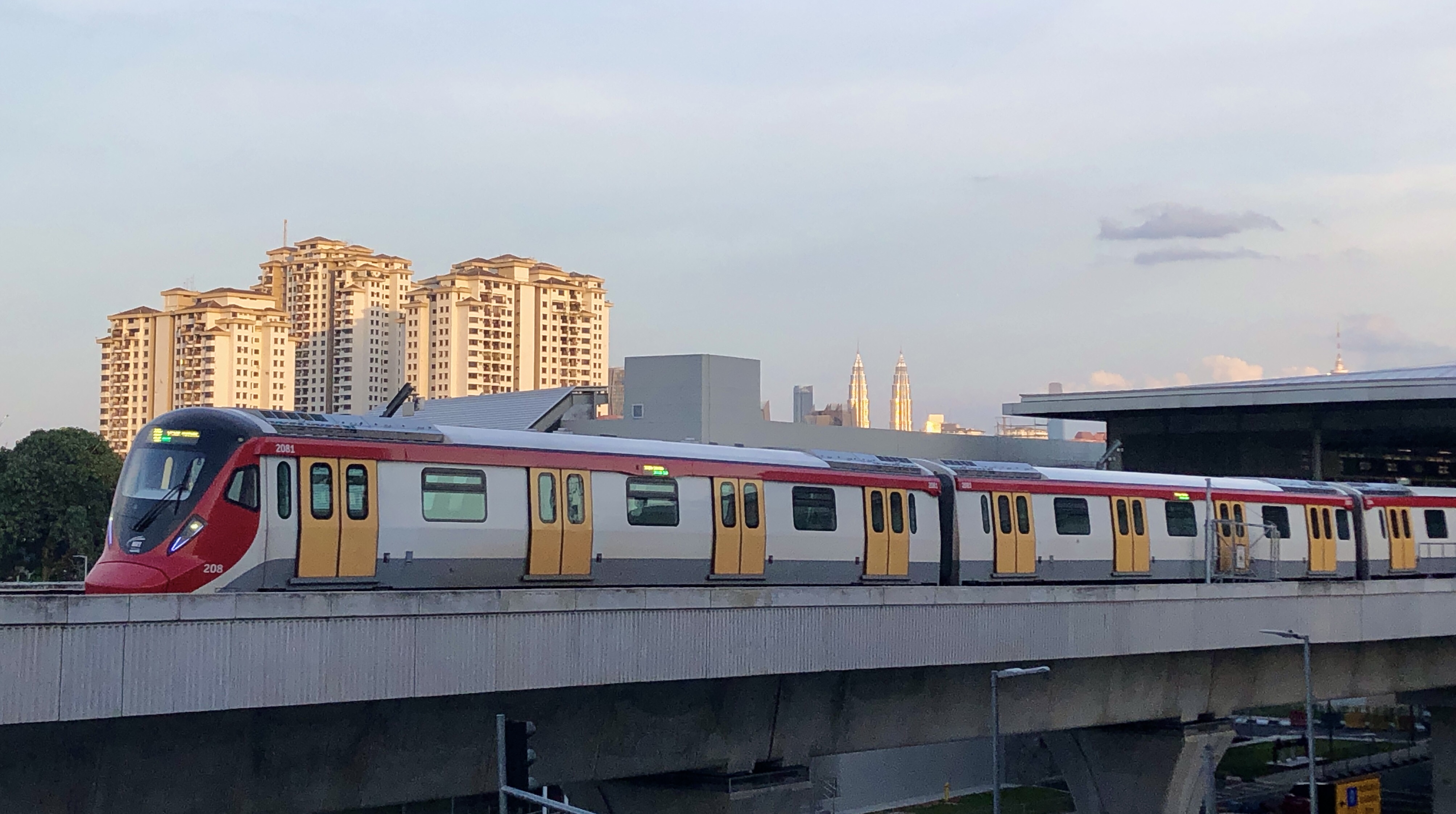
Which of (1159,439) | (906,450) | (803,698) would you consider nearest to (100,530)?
(906,450)

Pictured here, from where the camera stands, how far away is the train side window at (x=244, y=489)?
18125mm

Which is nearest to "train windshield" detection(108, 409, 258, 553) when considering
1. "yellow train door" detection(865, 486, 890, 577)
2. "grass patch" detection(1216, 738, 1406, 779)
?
"yellow train door" detection(865, 486, 890, 577)

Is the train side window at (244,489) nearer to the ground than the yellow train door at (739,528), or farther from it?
farther from it

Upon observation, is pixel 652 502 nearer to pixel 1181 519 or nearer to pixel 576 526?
pixel 576 526

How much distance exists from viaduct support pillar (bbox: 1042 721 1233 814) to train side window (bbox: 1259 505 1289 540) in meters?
6.73

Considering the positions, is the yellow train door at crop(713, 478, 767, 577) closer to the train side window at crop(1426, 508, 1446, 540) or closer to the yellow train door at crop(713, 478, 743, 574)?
the yellow train door at crop(713, 478, 743, 574)

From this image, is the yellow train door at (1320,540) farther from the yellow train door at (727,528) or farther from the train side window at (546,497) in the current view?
the train side window at (546,497)

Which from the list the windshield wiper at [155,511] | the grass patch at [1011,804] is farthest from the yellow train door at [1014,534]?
the grass patch at [1011,804]

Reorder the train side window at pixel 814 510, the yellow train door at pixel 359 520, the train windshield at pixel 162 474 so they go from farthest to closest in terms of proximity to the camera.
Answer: the train side window at pixel 814 510 → the yellow train door at pixel 359 520 → the train windshield at pixel 162 474

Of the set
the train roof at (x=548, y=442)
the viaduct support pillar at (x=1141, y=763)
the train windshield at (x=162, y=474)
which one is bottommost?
the viaduct support pillar at (x=1141, y=763)

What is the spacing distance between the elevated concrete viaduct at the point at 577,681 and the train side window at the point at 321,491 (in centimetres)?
327

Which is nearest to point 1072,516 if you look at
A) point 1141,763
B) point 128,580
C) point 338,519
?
point 1141,763

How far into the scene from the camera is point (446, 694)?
16234mm

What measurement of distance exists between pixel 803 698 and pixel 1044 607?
465cm
